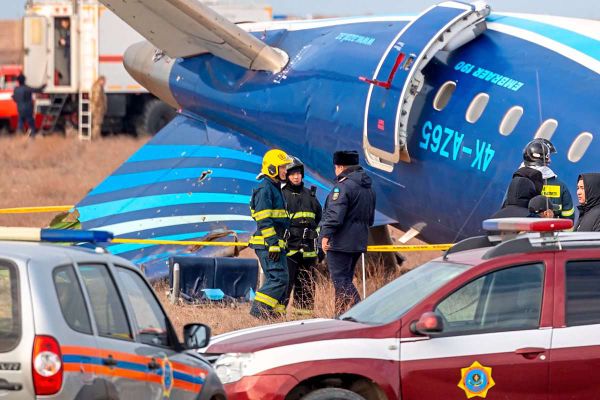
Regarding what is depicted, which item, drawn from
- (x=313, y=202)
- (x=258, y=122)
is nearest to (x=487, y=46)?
(x=313, y=202)

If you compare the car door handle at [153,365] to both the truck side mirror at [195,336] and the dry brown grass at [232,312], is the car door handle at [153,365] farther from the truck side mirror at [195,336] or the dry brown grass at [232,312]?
the dry brown grass at [232,312]

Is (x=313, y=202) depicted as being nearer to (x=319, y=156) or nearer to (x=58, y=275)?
(x=319, y=156)

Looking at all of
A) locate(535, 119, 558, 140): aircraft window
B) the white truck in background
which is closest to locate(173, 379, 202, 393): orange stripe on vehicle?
locate(535, 119, 558, 140): aircraft window

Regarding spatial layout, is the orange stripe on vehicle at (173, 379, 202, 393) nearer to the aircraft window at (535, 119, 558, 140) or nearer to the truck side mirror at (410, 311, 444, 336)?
the truck side mirror at (410, 311, 444, 336)

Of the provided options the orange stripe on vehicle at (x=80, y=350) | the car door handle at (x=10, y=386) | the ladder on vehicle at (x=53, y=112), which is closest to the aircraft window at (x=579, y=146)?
the orange stripe on vehicle at (x=80, y=350)

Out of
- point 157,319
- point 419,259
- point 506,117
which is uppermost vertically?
point 506,117

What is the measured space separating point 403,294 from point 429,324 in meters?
0.93

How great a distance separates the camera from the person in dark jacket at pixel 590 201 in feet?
39.1

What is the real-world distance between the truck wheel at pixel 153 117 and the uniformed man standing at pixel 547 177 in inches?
1163

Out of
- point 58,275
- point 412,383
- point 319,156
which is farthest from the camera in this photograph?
point 319,156

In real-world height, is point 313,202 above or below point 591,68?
below

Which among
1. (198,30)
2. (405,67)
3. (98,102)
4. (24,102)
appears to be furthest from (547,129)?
(24,102)

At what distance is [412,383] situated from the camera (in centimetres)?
860

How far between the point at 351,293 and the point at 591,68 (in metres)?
3.25
